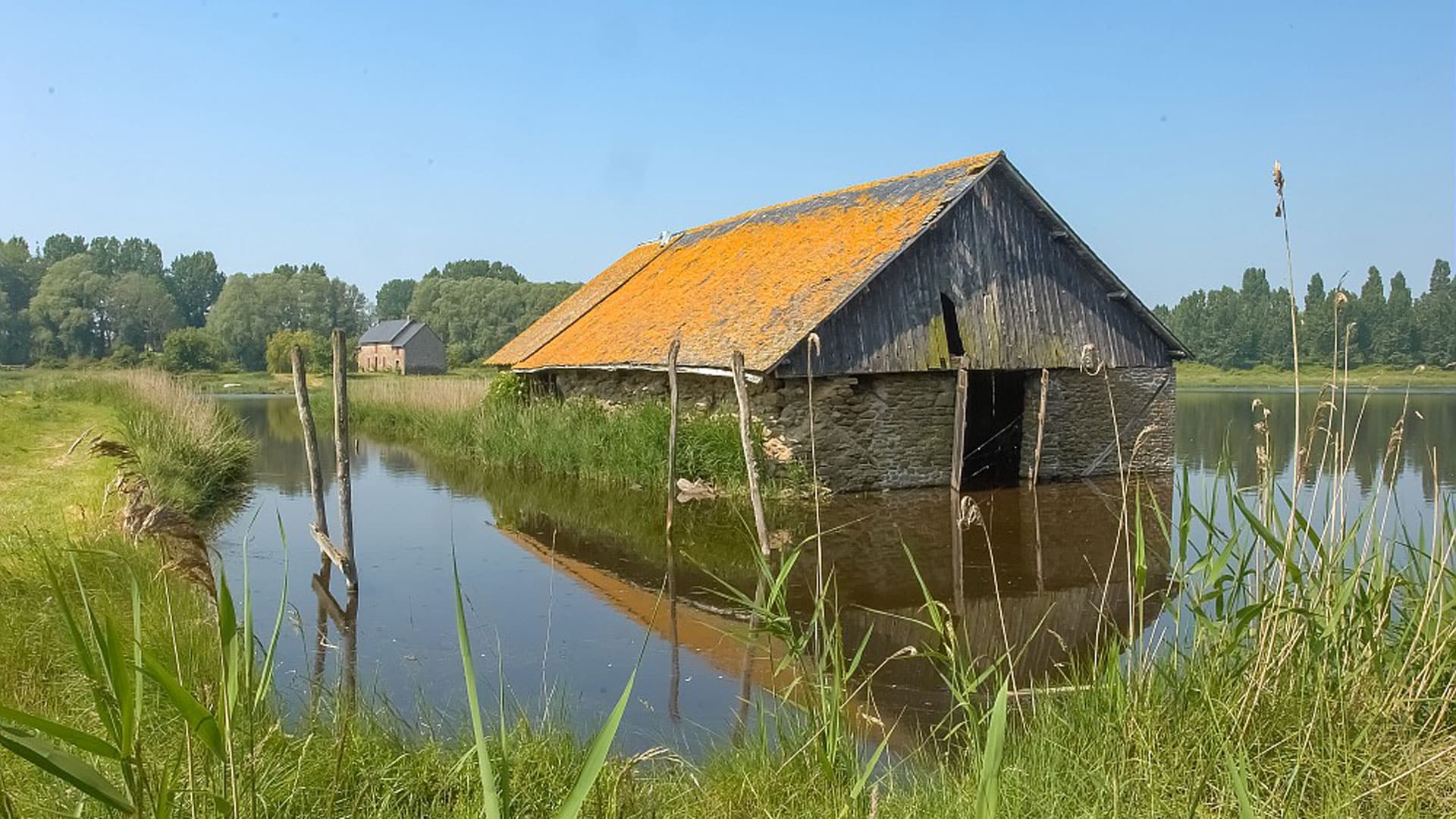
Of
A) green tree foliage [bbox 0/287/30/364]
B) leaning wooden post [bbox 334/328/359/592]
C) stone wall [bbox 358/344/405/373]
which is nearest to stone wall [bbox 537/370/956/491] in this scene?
leaning wooden post [bbox 334/328/359/592]

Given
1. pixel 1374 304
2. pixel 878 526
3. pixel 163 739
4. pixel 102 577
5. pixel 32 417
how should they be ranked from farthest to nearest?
pixel 1374 304 → pixel 32 417 → pixel 878 526 → pixel 102 577 → pixel 163 739

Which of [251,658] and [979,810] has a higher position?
[251,658]

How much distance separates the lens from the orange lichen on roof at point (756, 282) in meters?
14.8

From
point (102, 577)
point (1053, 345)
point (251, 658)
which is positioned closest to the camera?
point (251, 658)

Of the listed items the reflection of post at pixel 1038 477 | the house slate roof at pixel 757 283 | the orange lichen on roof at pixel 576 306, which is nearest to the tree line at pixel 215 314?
the orange lichen on roof at pixel 576 306

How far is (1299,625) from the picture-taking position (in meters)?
3.78

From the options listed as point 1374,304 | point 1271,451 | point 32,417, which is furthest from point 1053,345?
point 1374,304

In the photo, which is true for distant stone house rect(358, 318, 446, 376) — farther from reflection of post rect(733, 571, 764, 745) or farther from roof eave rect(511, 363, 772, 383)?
reflection of post rect(733, 571, 764, 745)

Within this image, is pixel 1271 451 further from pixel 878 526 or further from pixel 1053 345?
pixel 1053 345

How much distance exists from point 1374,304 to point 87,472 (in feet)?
185

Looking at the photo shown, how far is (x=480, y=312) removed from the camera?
77.8 metres

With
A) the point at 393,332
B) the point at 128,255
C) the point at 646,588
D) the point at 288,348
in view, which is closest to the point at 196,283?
the point at 128,255

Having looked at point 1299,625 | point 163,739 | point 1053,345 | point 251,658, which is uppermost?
point 1053,345

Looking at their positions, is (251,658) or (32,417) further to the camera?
(32,417)
